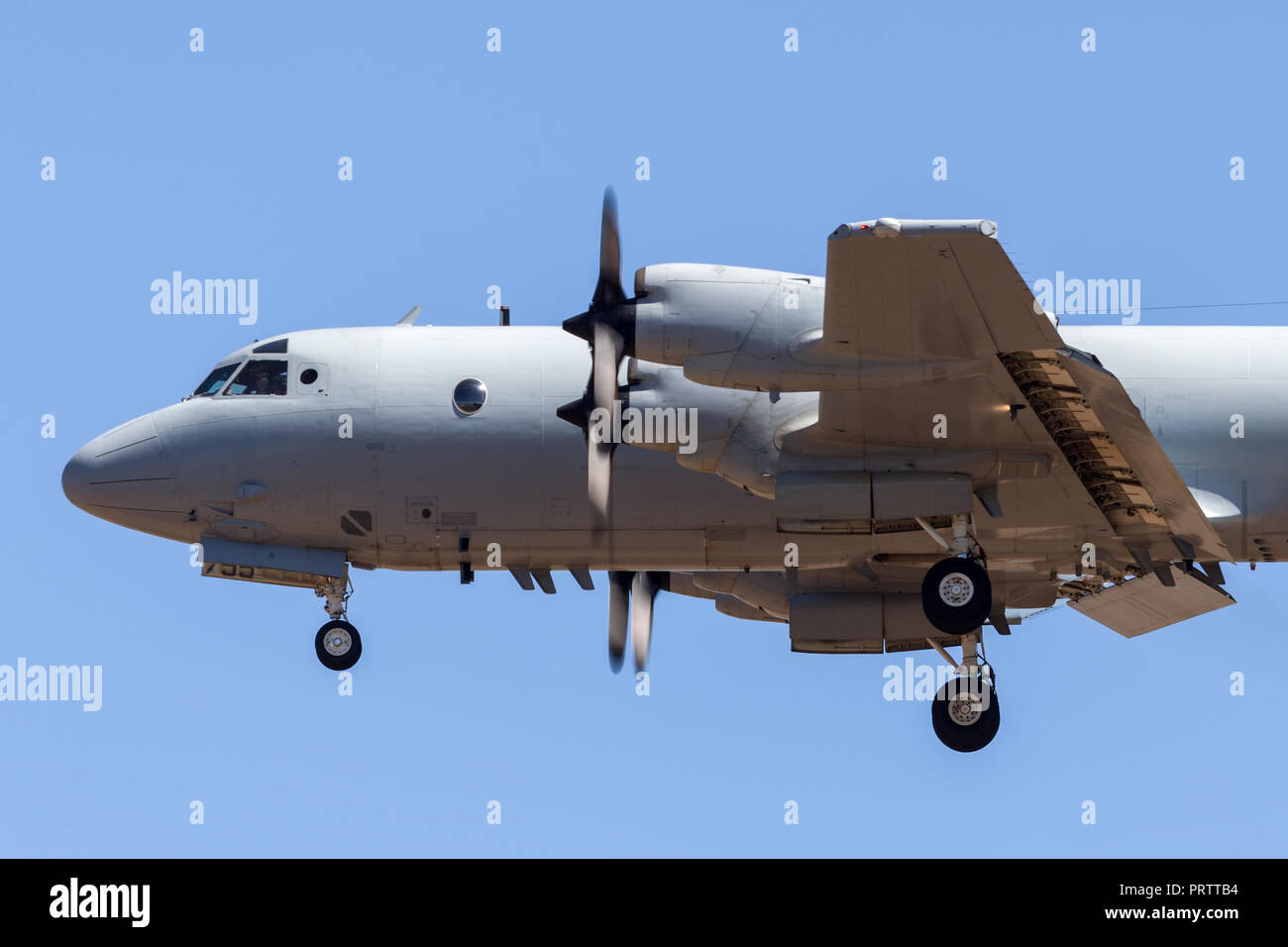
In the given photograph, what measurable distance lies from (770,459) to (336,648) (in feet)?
26.0

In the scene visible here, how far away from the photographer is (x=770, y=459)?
28234mm

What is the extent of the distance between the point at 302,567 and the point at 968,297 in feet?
39.3

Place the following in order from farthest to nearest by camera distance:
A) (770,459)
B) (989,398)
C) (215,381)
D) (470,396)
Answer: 1. (215,381)
2. (470,396)
3. (770,459)
4. (989,398)

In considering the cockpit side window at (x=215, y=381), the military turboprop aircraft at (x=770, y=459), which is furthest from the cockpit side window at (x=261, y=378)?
the cockpit side window at (x=215, y=381)

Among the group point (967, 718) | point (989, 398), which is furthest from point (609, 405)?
point (967, 718)

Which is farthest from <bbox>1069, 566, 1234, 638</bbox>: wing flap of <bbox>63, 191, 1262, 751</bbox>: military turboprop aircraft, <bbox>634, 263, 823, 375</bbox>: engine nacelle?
<bbox>634, 263, 823, 375</bbox>: engine nacelle

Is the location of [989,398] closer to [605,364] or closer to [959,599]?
[959,599]

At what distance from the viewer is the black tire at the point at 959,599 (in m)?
27.6

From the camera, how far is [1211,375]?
97.3 feet

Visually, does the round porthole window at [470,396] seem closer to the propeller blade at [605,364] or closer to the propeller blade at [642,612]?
the propeller blade at [605,364]

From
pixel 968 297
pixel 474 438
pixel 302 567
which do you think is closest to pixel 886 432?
pixel 968 297

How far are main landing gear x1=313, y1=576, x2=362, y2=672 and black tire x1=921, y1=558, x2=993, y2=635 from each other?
9.30 meters
